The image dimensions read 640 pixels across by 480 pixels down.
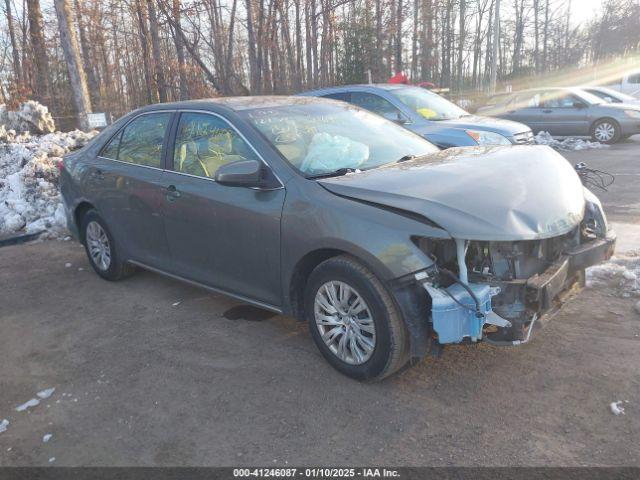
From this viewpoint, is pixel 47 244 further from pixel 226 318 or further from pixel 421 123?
pixel 421 123

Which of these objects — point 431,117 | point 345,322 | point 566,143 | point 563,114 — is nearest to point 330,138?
point 345,322

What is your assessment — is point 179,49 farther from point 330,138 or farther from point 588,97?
point 330,138

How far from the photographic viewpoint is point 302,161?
373cm

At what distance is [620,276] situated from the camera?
464 centimetres

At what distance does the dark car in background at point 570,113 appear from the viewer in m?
14.2

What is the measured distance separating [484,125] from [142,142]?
5793mm

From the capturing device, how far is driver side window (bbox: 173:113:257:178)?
156 inches

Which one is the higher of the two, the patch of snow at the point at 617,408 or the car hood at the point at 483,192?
the car hood at the point at 483,192

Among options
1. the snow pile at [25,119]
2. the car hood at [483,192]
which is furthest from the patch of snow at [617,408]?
the snow pile at [25,119]

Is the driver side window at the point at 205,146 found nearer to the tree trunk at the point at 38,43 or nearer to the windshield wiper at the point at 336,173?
the windshield wiper at the point at 336,173

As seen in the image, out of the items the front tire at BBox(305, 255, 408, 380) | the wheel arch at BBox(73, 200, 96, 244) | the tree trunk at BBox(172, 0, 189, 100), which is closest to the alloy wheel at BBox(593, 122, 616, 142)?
the wheel arch at BBox(73, 200, 96, 244)

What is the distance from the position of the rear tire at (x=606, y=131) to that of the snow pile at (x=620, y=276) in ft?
35.6

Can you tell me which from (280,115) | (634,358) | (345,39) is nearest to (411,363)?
(634,358)

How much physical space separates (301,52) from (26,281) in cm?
A: 2819
